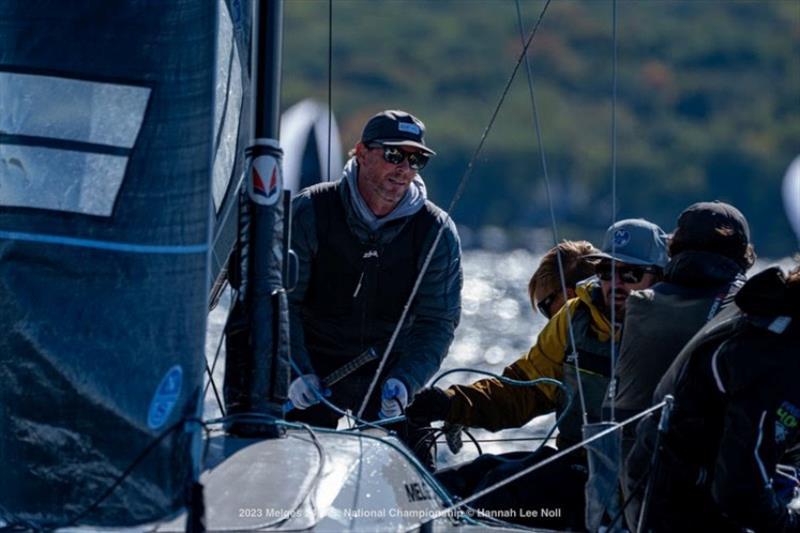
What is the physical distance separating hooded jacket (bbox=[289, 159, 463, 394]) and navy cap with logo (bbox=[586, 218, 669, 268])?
2.00ft

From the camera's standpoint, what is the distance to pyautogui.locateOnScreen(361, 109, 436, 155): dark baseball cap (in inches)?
184

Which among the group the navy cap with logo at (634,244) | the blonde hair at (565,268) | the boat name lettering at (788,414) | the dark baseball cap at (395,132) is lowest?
the boat name lettering at (788,414)

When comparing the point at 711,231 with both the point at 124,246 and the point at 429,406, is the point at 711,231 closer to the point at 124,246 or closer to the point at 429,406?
the point at 429,406

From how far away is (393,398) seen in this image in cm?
453

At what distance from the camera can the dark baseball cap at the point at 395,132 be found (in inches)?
184

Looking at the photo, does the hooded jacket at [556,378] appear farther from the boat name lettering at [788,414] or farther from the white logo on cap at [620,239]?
the boat name lettering at [788,414]

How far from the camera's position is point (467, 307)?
33.5 metres

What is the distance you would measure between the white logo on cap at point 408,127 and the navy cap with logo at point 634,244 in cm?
64

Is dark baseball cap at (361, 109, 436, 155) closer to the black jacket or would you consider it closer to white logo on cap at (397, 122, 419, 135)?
white logo on cap at (397, 122, 419, 135)

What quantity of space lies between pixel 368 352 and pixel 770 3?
268ft

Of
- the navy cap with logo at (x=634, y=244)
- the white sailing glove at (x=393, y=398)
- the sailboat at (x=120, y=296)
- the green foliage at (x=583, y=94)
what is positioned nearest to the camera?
the sailboat at (x=120, y=296)

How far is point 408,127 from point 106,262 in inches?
60.4

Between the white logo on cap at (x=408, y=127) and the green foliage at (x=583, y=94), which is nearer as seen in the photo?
the white logo on cap at (x=408, y=127)

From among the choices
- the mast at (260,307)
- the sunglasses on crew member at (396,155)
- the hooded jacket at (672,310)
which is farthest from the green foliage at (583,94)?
the mast at (260,307)
